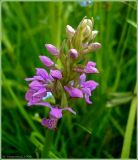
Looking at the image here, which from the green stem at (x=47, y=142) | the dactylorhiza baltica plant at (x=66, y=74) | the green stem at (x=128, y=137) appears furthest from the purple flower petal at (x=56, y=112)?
the green stem at (x=128, y=137)

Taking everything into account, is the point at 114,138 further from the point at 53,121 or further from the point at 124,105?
the point at 53,121

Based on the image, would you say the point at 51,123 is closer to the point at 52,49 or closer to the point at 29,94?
the point at 29,94

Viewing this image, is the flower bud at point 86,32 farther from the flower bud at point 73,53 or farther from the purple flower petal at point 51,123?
the purple flower petal at point 51,123

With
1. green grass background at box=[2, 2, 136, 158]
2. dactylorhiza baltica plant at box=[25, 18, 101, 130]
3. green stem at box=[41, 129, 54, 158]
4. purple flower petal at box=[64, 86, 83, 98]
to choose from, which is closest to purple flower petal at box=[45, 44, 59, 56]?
dactylorhiza baltica plant at box=[25, 18, 101, 130]

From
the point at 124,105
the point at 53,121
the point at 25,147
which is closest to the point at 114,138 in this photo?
the point at 124,105

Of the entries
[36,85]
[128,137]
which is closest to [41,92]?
[36,85]

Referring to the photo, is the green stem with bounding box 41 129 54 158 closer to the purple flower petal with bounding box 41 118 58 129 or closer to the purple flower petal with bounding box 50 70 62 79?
the purple flower petal with bounding box 41 118 58 129
